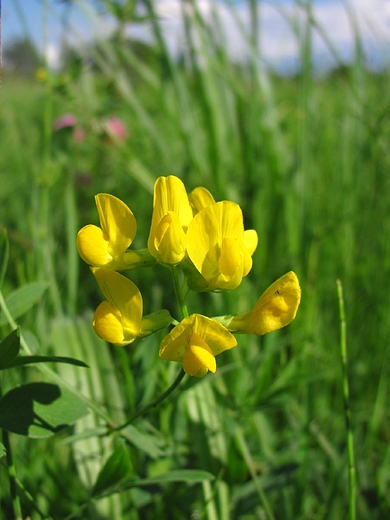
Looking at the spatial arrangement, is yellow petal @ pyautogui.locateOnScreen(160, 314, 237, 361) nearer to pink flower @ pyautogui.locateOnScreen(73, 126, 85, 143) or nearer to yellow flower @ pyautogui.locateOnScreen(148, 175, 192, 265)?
yellow flower @ pyautogui.locateOnScreen(148, 175, 192, 265)

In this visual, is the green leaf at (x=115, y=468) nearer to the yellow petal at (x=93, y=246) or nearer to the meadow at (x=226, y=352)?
the meadow at (x=226, y=352)

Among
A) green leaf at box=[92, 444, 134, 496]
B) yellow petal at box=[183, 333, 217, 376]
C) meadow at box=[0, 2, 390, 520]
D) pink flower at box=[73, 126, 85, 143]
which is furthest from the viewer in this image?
pink flower at box=[73, 126, 85, 143]

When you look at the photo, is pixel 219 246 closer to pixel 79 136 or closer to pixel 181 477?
pixel 181 477

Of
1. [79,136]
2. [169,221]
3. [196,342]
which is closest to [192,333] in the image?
[196,342]

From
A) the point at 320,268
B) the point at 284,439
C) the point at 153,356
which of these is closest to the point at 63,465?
the point at 153,356

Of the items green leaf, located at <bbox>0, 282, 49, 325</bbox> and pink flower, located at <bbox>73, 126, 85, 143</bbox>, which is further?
pink flower, located at <bbox>73, 126, 85, 143</bbox>

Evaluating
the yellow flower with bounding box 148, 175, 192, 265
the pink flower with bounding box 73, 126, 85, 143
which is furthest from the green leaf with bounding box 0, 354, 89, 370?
the pink flower with bounding box 73, 126, 85, 143

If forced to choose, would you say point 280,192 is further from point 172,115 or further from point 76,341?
point 76,341
